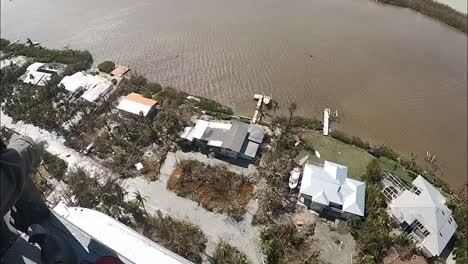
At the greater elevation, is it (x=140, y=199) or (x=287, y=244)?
(x=140, y=199)

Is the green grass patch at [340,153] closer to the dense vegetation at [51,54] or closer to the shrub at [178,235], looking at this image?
the shrub at [178,235]

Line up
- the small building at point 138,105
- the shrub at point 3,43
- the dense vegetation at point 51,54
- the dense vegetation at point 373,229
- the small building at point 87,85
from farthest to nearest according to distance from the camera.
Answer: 1. the shrub at point 3,43
2. the dense vegetation at point 51,54
3. the small building at point 87,85
4. the small building at point 138,105
5. the dense vegetation at point 373,229

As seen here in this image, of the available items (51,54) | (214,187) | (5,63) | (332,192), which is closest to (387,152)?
(332,192)

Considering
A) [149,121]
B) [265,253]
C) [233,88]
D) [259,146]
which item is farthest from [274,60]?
[265,253]

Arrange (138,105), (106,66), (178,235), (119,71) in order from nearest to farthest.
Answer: (178,235) < (138,105) < (119,71) < (106,66)

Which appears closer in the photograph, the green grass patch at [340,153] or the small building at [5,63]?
the green grass patch at [340,153]

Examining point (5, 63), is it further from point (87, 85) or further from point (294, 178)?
point (294, 178)

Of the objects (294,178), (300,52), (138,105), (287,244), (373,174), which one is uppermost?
(300,52)

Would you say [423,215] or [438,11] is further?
[438,11]

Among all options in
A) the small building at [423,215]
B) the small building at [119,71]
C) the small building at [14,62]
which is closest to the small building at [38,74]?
the small building at [14,62]
